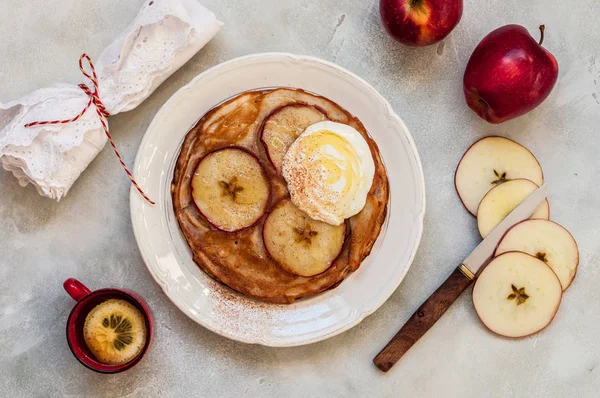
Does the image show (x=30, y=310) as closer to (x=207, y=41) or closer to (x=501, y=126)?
(x=207, y=41)

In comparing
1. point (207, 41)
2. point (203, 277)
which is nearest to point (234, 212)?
point (203, 277)

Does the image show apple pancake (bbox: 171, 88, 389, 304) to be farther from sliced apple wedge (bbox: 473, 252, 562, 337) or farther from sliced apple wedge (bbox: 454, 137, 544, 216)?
sliced apple wedge (bbox: 473, 252, 562, 337)

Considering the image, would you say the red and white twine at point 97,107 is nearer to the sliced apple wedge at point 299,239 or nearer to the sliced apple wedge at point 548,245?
the sliced apple wedge at point 299,239

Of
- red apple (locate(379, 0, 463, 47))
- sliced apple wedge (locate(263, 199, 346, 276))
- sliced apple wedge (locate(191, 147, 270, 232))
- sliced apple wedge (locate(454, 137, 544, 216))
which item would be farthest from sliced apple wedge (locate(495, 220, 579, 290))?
sliced apple wedge (locate(191, 147, 270, 232))

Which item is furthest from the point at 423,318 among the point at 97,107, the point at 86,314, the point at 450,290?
the point at 97,107

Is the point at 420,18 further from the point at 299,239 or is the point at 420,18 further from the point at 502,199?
the point at 299,239

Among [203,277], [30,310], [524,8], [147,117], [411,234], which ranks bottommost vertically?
[30,310]

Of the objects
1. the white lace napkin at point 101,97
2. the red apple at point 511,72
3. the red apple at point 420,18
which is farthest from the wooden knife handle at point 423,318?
the white lace napkin at point 101,97
